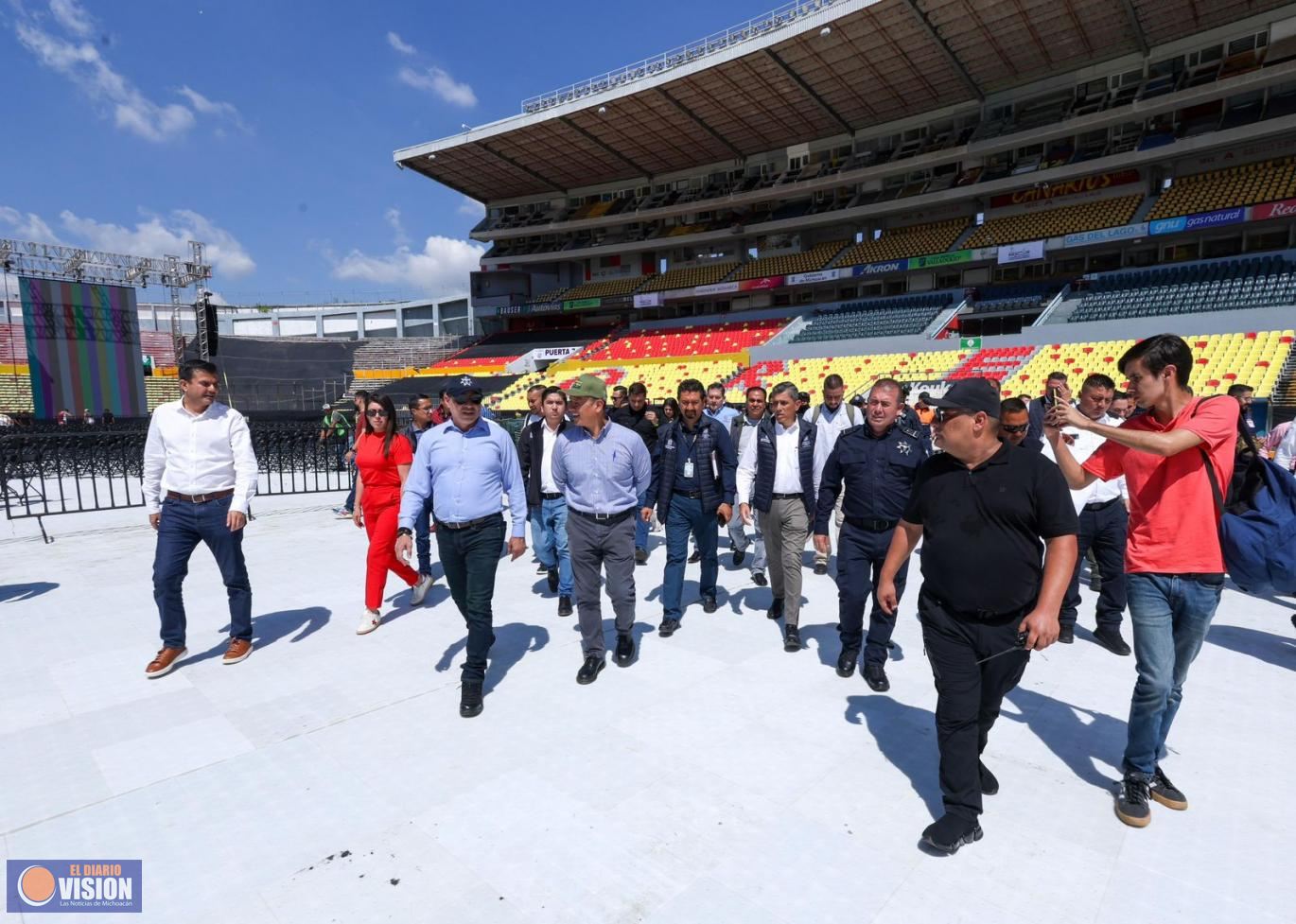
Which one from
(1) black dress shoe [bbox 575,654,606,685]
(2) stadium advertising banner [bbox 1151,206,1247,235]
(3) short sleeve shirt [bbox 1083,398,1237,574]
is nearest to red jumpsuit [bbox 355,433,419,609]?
(1) black dress shoe [bbox 575,654,606,685]

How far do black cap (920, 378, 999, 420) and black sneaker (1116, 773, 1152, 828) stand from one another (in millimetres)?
1788

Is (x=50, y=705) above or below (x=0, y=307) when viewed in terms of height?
below

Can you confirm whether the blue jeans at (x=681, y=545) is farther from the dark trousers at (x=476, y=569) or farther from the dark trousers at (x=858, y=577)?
the dark trousers at (x=476, y=569)

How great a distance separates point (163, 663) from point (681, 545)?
3.73 meters

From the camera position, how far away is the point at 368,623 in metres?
5.25

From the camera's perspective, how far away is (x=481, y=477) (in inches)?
159

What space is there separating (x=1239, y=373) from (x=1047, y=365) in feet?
17.1

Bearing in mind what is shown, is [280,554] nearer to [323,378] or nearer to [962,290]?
[962,290]

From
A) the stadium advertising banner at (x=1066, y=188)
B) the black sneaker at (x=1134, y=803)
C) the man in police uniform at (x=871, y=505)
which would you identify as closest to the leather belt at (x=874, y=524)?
the man in police uniform at (x=871, y=505)

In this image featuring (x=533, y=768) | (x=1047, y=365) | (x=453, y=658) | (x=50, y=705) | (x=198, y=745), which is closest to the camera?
(x=533, y=768)

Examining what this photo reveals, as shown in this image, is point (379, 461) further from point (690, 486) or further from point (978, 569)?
point (978, 569)

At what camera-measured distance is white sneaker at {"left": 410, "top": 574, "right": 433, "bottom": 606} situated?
19.8 feet

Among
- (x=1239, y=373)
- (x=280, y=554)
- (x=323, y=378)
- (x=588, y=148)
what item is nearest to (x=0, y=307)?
(x=323, y=378)

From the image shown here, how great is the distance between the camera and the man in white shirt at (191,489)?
4426mm
